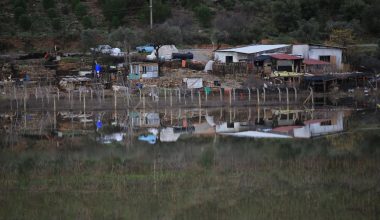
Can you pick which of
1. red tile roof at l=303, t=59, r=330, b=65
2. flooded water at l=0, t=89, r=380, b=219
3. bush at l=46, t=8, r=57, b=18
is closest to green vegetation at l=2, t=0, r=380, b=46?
bush at l=46, t=8, r=57, b=18

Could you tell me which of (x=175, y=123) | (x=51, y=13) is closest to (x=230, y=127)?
(x=175, y=123)

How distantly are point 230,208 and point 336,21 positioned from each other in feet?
193

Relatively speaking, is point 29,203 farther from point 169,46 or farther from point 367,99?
point 169,46

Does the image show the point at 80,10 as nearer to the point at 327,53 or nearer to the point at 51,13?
the point at 51,13

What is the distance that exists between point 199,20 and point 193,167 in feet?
186

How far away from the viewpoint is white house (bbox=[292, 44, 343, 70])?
5425 cm

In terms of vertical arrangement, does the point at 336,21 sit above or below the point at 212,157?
above

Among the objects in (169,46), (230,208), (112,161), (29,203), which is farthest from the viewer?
(169,46)

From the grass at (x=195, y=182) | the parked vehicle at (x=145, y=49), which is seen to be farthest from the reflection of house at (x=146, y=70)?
the grass at (x=195, y=182)

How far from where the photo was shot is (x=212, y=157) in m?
24.0

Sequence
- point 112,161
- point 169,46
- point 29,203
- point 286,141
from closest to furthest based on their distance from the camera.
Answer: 1. point 29,203
2. point 112,161
3. point 286,141
4. point 169,46

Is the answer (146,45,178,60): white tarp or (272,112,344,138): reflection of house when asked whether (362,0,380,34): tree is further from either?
(272,112,344,138): reflection of house

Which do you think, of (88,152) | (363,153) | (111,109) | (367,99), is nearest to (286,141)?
(363,153)

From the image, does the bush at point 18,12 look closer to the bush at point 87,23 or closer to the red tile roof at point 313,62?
the bush at point 87,23
